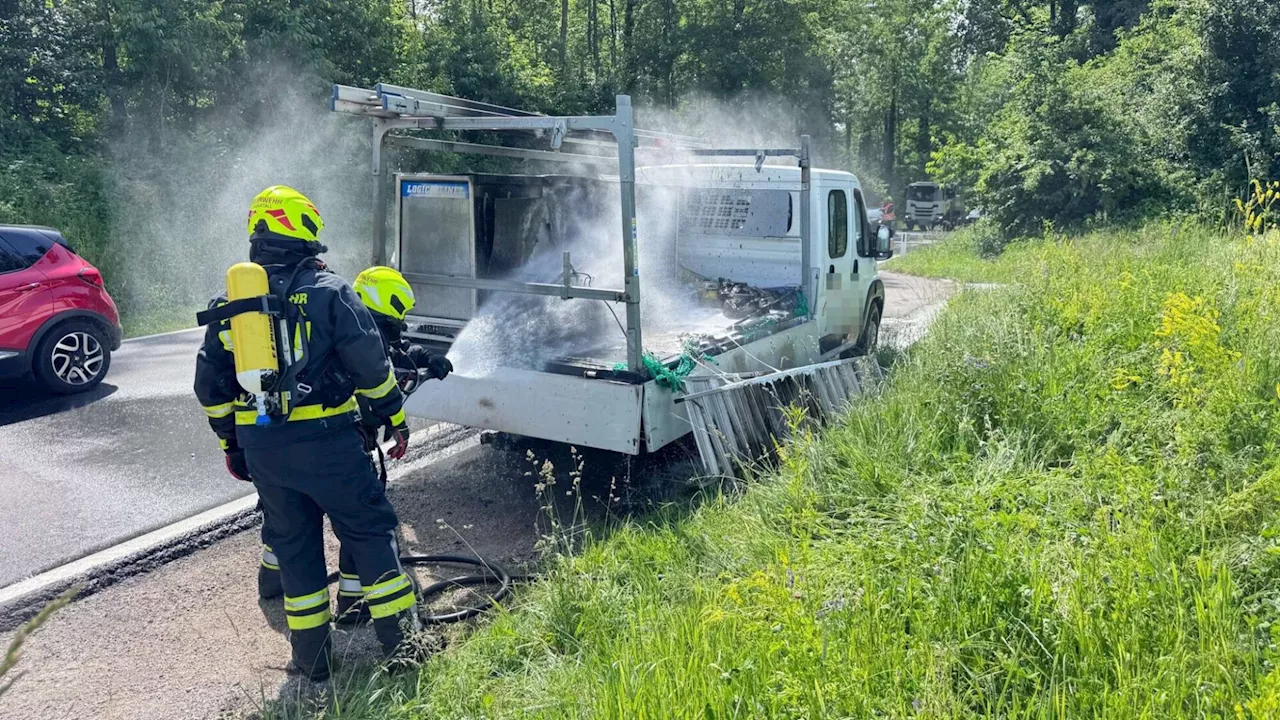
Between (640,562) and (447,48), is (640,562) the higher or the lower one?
the lower one

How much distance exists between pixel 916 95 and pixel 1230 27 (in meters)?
26.2

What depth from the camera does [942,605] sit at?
9.67ft

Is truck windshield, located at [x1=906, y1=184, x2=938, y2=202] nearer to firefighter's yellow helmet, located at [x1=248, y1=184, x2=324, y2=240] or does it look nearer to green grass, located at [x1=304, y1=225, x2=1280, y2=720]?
green grass, located at [x1=304, y1=225, x2=1280, y2=720]

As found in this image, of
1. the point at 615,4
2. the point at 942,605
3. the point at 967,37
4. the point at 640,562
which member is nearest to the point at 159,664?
the point at 640,562

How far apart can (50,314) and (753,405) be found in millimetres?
6318

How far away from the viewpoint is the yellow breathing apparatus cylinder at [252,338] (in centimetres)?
333

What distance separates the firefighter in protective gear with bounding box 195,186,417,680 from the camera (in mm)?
3453

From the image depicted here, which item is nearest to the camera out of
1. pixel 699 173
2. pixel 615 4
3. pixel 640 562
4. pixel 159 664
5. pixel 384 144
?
pixel 159 664

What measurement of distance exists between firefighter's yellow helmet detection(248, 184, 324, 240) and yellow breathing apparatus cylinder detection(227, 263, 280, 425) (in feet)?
0.60

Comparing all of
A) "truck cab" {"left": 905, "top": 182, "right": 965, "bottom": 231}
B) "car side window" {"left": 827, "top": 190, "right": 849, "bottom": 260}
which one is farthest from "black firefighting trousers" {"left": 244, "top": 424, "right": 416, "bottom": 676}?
"truck cab" {"left": 905, "top": 182, "right": 965, "bottom": 231}

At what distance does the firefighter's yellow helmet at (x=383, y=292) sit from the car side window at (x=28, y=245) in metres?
5.49

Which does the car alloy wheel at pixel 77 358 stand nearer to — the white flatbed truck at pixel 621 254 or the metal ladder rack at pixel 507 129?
the white flatbed truck at pixel 621 254

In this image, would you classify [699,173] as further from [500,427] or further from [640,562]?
[640,562]

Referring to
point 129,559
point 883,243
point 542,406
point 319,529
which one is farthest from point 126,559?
point 883,243
